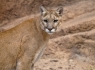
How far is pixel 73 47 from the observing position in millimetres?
8789

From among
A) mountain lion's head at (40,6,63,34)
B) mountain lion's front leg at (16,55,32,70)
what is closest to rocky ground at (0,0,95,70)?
mountain lion's front leg at (16,55,32,70)

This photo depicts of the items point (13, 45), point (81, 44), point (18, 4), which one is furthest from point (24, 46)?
point (18, 4)

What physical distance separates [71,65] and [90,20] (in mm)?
1992

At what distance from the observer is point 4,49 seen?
5.89 meters

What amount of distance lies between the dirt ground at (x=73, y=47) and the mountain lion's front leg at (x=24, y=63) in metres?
1.87

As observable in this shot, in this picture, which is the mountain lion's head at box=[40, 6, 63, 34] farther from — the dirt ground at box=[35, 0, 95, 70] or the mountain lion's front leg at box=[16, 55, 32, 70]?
the dirt ground at box=[35, 0, 95, 70]

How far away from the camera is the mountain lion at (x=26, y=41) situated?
588cm

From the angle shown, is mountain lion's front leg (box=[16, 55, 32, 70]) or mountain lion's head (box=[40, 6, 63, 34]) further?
mountain lion's head (box=[40, 6, 63, 34])

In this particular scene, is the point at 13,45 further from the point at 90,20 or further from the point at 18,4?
the point at 18,4

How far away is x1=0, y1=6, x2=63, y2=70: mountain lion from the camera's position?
19.3ft

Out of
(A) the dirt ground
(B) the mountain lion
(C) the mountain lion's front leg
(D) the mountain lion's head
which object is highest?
(D) the mountain lion's head

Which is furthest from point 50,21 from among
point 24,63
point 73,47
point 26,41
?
point 73,47

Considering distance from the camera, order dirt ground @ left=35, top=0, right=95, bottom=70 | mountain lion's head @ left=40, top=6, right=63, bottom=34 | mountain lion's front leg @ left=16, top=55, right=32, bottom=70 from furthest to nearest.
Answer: dirt ground @ left=35, top=0, right=95, bottom=70
mountain lion's head @ left=40, top=6, right=63, bottom=34
mountain lion's front leg @ left=16, top=55, right=32, bottom=70

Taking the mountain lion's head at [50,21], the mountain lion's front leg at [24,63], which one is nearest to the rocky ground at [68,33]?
the mountain lion's front leg at [24,63]
